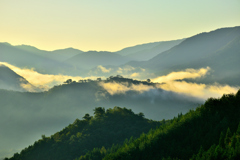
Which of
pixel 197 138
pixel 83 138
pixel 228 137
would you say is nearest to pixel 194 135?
pixel 197 138

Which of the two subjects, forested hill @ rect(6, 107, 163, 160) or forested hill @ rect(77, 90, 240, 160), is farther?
forested hill @ rect(6, 107, 163, 160)

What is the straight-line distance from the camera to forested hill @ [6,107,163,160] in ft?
562

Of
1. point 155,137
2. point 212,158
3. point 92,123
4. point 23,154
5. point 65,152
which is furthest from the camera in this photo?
point 92,123

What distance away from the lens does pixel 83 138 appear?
581ft

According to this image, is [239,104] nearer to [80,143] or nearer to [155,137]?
[155,137]

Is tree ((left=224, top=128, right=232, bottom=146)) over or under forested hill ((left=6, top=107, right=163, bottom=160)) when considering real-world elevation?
under

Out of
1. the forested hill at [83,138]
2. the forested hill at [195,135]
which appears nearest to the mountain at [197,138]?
the forested hill at [195,135]

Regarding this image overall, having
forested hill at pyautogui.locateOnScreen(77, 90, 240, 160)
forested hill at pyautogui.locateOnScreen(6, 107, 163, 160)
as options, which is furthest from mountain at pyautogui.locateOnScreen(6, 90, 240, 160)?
forested hill at pyautogui.locateOnScreen(6, 107, 163, 160)

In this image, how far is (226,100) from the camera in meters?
118

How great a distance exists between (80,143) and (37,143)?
97.0ft

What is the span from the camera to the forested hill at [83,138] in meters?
171

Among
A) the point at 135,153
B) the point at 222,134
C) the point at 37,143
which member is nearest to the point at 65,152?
the point at 37,143

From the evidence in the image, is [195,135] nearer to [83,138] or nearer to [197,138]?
[197,138]

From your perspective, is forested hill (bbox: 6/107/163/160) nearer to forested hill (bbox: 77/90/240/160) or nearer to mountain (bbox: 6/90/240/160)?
mountain (bbox: 6/90/240/160)
